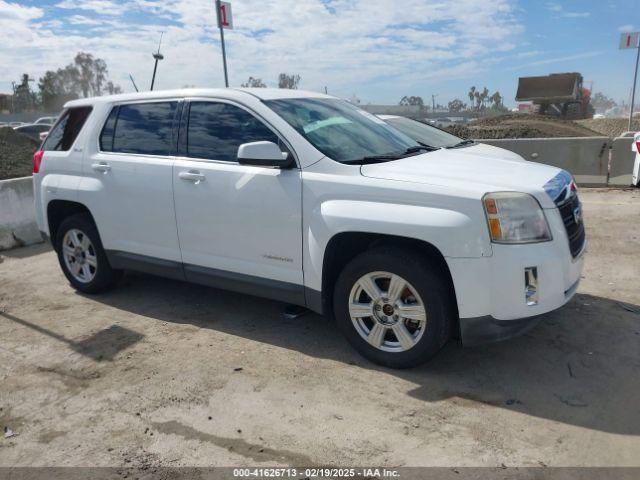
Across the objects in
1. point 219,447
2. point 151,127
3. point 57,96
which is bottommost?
point 219,447

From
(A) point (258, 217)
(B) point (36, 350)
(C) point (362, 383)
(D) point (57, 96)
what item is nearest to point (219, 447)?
(C) point (362, 383)

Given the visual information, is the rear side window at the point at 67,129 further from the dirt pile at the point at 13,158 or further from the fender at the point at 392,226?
the dirt pile at the point at 13,158

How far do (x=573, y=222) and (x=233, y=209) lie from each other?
2.47 m

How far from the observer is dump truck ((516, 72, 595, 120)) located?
30.8 metres

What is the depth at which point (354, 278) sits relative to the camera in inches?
143

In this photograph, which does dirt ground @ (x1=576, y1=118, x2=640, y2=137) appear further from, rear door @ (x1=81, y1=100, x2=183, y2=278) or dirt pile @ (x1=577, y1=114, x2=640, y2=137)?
rear door @ (x1=81, y1=100, x2=183, y2=278)

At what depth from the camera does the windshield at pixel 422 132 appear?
8102 mm

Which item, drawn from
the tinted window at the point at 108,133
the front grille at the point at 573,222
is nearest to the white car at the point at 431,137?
the front grille at the point at 573,222

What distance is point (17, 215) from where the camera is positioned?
7.81m

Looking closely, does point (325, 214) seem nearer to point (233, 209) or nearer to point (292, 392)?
point (233, 209)

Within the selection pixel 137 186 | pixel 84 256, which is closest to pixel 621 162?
pixel 137 186

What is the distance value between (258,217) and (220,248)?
51cm

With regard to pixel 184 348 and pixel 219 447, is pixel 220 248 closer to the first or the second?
pixel 184 348

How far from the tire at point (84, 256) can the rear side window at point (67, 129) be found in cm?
76
